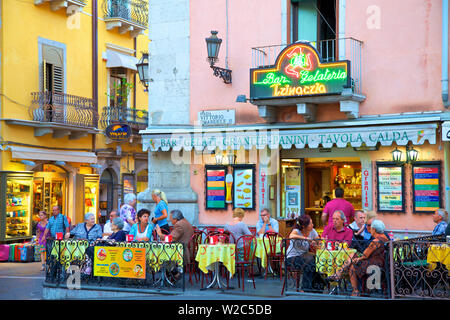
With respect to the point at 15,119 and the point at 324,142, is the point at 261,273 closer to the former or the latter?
the point at 324,142

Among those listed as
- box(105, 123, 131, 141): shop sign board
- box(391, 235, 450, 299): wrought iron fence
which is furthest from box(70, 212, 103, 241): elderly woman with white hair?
box(105, 123, 131, 141): shop sign board

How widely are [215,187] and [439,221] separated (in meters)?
5.57

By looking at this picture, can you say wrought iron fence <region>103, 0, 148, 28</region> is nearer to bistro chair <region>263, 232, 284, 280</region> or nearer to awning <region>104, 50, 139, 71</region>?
awning <region>104, 50, 139, 71</region>

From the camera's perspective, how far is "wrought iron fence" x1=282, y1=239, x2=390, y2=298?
9.95m

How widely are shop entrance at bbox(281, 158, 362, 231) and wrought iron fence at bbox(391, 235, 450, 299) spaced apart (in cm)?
568

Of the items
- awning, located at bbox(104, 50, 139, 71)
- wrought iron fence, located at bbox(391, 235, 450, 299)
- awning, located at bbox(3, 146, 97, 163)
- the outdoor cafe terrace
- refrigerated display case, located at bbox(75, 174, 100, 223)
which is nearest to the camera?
wrought iron fence, located at bbox(391, 235, 450, 299)

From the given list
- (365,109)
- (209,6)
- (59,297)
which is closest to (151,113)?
(209,6)

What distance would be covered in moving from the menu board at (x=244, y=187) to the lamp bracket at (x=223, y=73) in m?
2.08

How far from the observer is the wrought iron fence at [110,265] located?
1088 cm

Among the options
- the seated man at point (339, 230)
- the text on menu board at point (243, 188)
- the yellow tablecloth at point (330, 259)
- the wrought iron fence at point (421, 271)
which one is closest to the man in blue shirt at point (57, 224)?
the text on menu board at point (243, 188)

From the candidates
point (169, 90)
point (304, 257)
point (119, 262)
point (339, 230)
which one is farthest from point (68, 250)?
point (169, 90)

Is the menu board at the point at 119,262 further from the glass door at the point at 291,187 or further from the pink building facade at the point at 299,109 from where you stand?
the glass door at the point at 291,187

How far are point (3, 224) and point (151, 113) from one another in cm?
590

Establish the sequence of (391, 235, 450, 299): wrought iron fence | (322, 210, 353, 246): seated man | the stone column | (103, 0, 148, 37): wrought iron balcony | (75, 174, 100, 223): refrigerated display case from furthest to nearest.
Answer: (103, 0, 148, 37): wrought iron balcony → (75, 174, 100, 223): refrigerated display case → the stone column → (322, 210, 353, 246): seated man → (391, 235, 450, 299): wrought iron fence
